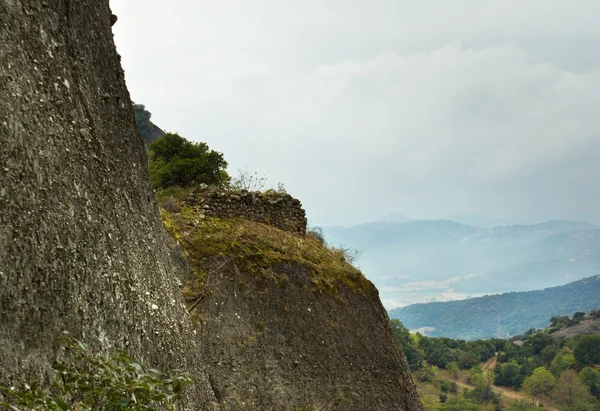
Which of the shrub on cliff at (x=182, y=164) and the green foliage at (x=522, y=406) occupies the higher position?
the shrub on cliff at (x=182, y=164)

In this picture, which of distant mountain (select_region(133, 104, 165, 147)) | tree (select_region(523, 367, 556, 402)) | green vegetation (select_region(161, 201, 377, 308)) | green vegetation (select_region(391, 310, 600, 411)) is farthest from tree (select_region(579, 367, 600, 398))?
green vegetation (select_region(161, 201, 377, 308))

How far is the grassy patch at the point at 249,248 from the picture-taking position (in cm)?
1298

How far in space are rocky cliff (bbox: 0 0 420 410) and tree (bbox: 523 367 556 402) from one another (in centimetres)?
12104

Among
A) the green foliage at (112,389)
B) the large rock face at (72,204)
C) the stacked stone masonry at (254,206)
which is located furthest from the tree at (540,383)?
the green foliage at (112,389)

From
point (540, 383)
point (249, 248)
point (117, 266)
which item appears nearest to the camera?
point (117, 266)

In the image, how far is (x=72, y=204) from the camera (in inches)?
245

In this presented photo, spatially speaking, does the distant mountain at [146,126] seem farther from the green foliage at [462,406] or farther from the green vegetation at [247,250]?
the green foliage at [462,406]

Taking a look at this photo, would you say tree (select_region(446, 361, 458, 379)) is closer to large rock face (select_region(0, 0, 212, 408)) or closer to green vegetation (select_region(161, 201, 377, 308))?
green vegetation (select_region(161, 201, 377, 308))

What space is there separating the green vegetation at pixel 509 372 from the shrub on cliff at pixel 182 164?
86.3m

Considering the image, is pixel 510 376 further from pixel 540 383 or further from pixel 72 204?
pixel 72 204

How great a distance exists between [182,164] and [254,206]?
157 inches

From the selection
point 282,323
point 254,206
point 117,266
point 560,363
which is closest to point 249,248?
point 254,206

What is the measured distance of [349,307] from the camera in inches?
623

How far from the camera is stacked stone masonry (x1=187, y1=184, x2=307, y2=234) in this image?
14.8 m
